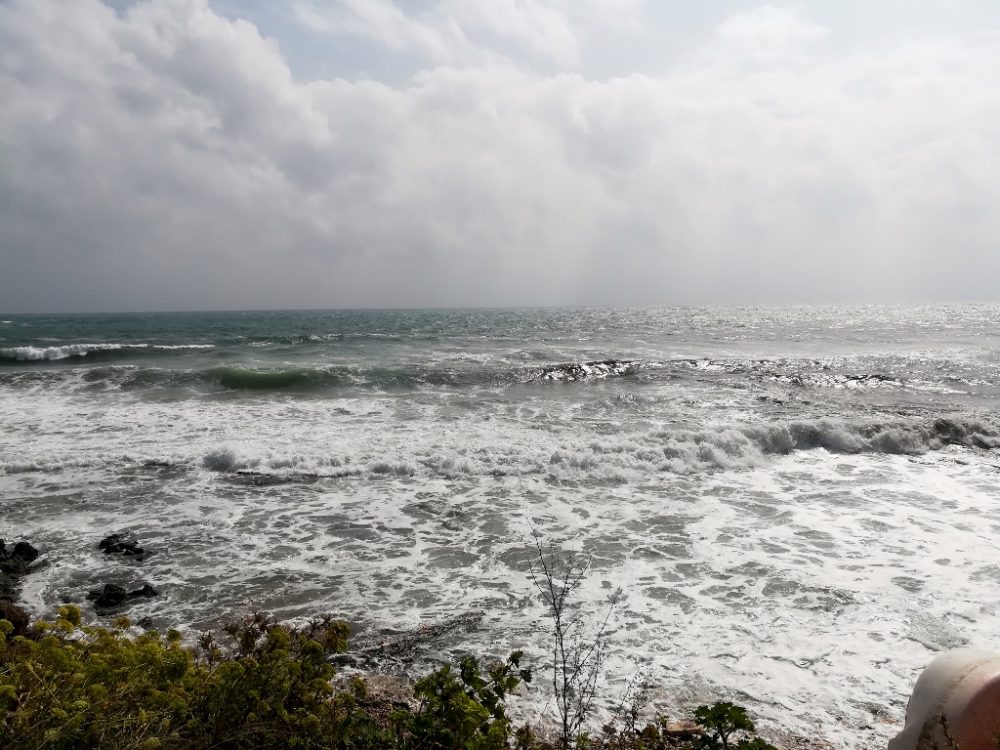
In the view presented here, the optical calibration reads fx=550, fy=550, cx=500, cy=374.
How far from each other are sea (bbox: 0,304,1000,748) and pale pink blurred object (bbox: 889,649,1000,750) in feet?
3.83

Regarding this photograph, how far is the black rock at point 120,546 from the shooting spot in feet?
21.3

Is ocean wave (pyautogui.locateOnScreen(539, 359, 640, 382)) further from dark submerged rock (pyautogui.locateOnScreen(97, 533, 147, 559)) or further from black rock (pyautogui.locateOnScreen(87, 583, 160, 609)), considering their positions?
black rock (pyautogui.locateOnScreen(87, 583, 160, 609))

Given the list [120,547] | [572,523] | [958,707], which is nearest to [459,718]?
[958,707]

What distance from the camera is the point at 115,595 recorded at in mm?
5391

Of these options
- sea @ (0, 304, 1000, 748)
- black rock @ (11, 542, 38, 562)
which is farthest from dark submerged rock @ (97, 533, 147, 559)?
black rock @ (11, 542, 38, 562)

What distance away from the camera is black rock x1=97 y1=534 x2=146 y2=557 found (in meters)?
6.48

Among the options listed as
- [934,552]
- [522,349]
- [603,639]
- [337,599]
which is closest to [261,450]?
[337,599]

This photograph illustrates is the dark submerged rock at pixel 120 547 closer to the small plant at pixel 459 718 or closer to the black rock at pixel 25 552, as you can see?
the black rock at pixel 25 552

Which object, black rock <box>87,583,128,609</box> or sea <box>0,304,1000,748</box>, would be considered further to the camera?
black rock <box>87,583,128,609</box>

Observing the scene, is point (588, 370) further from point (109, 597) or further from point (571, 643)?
point (109, 597)

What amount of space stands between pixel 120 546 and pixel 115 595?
1439 millimetres

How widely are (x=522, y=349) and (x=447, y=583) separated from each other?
1032 inches

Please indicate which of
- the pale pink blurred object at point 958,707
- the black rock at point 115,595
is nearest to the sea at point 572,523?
the black rock at point 115,595

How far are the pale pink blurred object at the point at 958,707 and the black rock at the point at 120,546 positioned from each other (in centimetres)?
729
